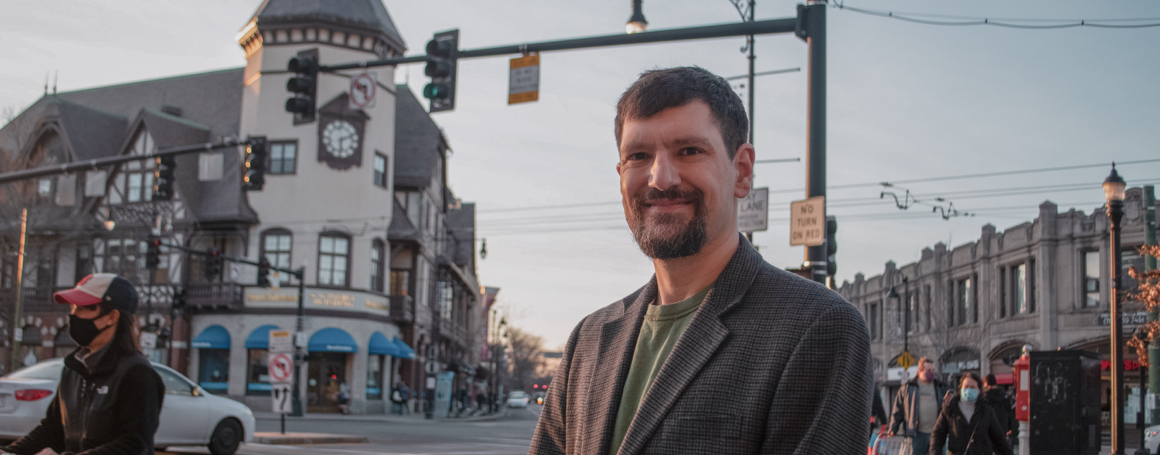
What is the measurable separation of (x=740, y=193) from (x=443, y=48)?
9971 mm

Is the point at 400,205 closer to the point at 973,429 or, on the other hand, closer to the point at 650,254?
the point at 973,429

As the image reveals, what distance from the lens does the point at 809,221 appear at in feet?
32.8

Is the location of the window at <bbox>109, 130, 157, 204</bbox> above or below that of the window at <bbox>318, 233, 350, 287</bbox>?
above

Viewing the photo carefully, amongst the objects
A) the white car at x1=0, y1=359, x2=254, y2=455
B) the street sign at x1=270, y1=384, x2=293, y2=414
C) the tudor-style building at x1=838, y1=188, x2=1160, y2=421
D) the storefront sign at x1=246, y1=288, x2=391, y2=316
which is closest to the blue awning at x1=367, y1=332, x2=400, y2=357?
the storefront sign at x1=246, y1=288, x2=391, y2=316

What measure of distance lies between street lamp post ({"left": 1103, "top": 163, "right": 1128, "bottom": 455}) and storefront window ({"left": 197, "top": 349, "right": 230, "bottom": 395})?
34.8m

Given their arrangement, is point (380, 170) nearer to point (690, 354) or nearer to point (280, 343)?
point (280, 343)

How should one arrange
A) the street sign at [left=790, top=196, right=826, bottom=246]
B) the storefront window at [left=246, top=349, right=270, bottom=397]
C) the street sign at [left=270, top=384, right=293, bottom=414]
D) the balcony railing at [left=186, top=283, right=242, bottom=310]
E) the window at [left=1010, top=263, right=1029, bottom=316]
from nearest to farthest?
the street sign at [left=790, top=196, right=826, bottom=246] → the street sign at [left=270, top=384, right=293, bottom=414] → the window at [left=1010, top=263, right=1029, bottom=316] → the storefront window at [left=246, top=349, right=270, bottom=397] → the balcony railing at [left=186, top=283, right=242, bottom=310]

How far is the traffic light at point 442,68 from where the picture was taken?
1186 cm

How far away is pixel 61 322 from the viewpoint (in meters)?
43.4

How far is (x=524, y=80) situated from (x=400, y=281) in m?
35.8

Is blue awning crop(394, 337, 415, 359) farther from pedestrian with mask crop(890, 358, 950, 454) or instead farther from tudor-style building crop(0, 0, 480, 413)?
pedestrian with mask crop(890, 358, 950, 454)

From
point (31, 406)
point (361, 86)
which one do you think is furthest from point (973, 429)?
point (31, 406)

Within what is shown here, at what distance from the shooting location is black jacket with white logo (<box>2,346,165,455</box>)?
4165 millimetres

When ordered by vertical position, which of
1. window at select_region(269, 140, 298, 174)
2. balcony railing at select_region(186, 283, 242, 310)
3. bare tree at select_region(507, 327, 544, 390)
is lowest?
bare tree at select_region(507, 327, 544, 390)
